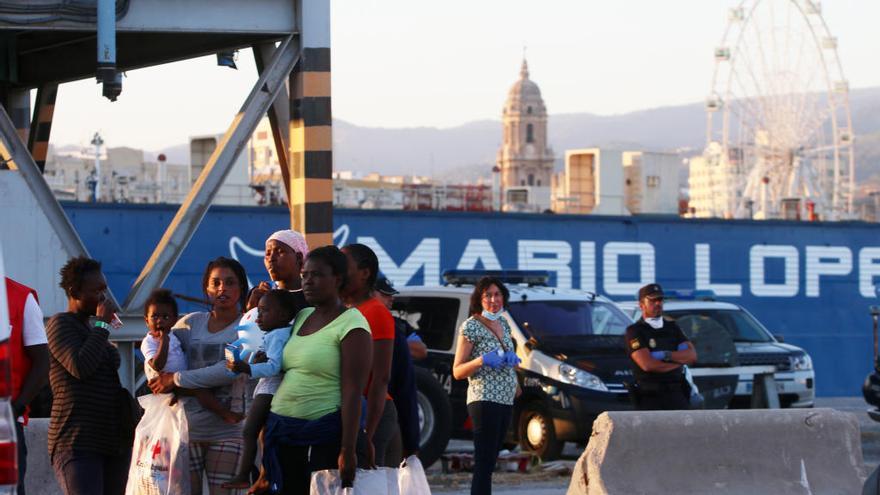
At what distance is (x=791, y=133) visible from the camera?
83.1 metres

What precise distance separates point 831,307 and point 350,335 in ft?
76.8

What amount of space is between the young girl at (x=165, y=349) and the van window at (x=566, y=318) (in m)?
7.21

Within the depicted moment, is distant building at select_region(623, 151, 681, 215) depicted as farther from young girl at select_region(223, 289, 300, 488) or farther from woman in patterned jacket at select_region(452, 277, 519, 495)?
young girl at select_region(223, 289, 300, 488)

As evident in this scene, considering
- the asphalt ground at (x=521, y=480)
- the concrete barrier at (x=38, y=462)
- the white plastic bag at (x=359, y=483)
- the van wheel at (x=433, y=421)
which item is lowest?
the asphalt ground at (x=521, y=480)

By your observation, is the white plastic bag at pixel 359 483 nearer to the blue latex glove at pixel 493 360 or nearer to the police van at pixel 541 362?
A: the blue latex glove at pixel 493 360

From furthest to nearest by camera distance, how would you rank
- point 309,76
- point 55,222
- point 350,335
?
point 309,76, point 55,222, point 350,335

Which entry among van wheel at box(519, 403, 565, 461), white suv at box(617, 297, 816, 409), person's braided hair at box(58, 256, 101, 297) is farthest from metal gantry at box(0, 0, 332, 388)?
white suv at box(617, 297, 816, 409)

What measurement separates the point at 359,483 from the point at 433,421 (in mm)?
6571

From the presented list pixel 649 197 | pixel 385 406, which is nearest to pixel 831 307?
pixel 385 406

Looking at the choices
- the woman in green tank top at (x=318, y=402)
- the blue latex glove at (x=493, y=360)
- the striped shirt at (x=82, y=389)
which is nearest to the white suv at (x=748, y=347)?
the blue latex glove at (x=493, y=360)

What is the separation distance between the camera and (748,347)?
1734 cm

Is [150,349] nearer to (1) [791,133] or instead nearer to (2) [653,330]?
(2) [653,330]

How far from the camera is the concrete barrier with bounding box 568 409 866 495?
814cm

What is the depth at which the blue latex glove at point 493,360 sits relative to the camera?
30.5ft
